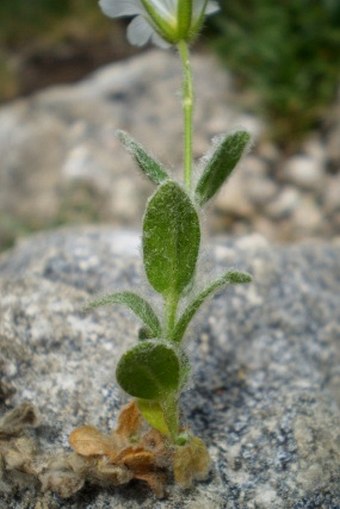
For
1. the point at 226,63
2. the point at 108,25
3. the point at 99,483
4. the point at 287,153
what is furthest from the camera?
the point at 108,25

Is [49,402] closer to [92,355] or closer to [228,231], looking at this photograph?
[92,355]

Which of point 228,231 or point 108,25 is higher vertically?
point 108,25

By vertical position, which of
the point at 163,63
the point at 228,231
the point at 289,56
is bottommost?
the point at 228,231

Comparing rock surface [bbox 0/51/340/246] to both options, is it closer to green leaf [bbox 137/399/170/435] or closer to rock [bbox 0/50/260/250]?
rock [bbox 0/50/260/250]

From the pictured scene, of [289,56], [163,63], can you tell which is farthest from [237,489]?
[163,63]

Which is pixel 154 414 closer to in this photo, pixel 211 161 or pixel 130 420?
pixel 130 420

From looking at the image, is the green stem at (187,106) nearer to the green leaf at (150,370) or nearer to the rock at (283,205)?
the green leaf at (150,370)
